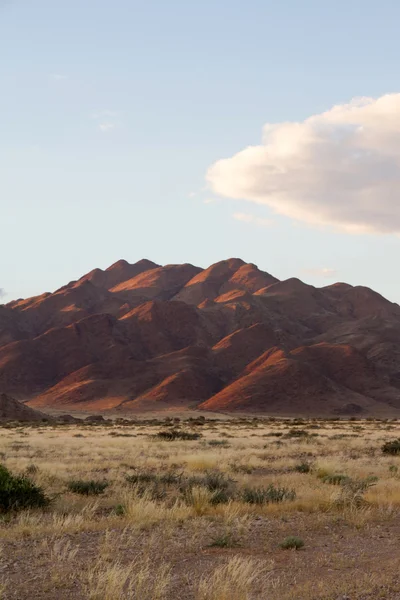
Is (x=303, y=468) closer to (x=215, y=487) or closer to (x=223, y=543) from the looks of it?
(x=215, y=487)

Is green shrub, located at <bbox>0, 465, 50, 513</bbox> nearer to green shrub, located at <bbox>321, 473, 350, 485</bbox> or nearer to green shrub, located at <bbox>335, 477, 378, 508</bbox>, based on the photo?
green shrub, located at <bbox>335, 477, 378, 508</bbox>

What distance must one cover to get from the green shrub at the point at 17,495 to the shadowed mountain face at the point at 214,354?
9424 cm

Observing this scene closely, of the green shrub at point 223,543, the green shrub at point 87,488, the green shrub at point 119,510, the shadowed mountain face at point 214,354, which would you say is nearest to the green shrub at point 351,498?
the green shrub at point 223,543

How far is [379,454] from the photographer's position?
85.2ft

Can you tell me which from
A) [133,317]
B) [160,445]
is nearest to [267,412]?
[133,317]

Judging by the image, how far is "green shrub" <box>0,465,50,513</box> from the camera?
1196cm

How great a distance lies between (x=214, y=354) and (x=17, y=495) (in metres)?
128

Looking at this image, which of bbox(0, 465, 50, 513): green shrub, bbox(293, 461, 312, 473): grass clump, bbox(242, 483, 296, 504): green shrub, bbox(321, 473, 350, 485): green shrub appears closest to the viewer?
bbox(0, 465, 50, 513): green shrub

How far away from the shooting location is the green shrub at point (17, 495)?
39.2ft

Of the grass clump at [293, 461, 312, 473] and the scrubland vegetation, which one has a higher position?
the scrubland vegetation

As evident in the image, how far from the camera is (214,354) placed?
13975 cm

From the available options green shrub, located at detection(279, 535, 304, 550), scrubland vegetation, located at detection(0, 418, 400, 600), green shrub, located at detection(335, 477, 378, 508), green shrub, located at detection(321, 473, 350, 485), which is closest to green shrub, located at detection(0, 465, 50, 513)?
scrubland vegetation, located at detection(0, 418, 400, 600)

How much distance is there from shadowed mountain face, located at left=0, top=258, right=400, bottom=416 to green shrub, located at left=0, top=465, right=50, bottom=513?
94.2 m

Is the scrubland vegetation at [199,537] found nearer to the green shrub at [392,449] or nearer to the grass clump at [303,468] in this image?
the grass clump at [303,468]
